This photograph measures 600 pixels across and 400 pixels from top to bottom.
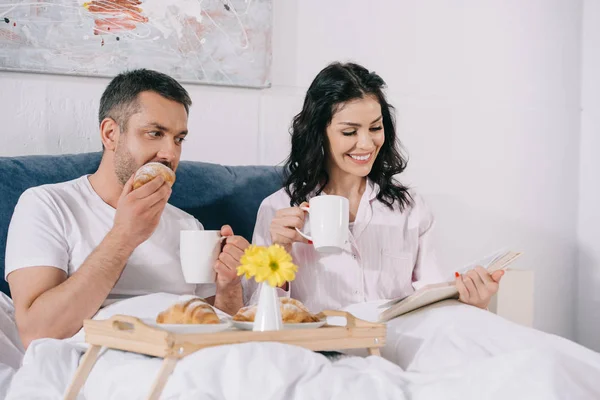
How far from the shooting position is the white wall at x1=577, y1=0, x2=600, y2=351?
3066 millimetres

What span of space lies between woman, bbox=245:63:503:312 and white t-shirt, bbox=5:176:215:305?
257mm

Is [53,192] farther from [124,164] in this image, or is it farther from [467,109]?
[467,109]

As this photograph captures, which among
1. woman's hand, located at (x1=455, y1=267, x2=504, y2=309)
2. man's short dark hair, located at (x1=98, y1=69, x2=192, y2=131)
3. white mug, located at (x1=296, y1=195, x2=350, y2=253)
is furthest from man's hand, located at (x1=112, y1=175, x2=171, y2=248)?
woman's hand, located at (x1=455, y1=267, x2=504, y2=309)

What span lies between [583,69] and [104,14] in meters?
2.03

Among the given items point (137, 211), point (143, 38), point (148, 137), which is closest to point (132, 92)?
point (148, 137)

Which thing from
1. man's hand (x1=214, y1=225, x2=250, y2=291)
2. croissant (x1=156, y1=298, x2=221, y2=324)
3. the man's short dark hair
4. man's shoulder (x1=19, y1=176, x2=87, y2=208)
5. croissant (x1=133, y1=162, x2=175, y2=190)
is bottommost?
croissant (x1=156, y1=298, x2=221, y2=324)

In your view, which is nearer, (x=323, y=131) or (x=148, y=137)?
(x=148, y=137)

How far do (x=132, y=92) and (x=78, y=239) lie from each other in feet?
1.46

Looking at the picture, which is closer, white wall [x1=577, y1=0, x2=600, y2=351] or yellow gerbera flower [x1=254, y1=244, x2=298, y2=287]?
yellow gerbera flower [x1=254, y1=244, x2=298, y2=287]

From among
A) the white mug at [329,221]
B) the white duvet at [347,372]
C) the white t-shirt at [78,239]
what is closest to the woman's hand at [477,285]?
the white duvet at [347,372]

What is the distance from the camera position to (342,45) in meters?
2.79

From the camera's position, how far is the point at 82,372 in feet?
4.57

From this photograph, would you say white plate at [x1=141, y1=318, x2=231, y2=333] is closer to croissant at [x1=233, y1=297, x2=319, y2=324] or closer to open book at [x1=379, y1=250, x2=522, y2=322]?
croissant at [x1=233, y1=297, x2=319, y2=324]

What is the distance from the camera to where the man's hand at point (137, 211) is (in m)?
1.78
